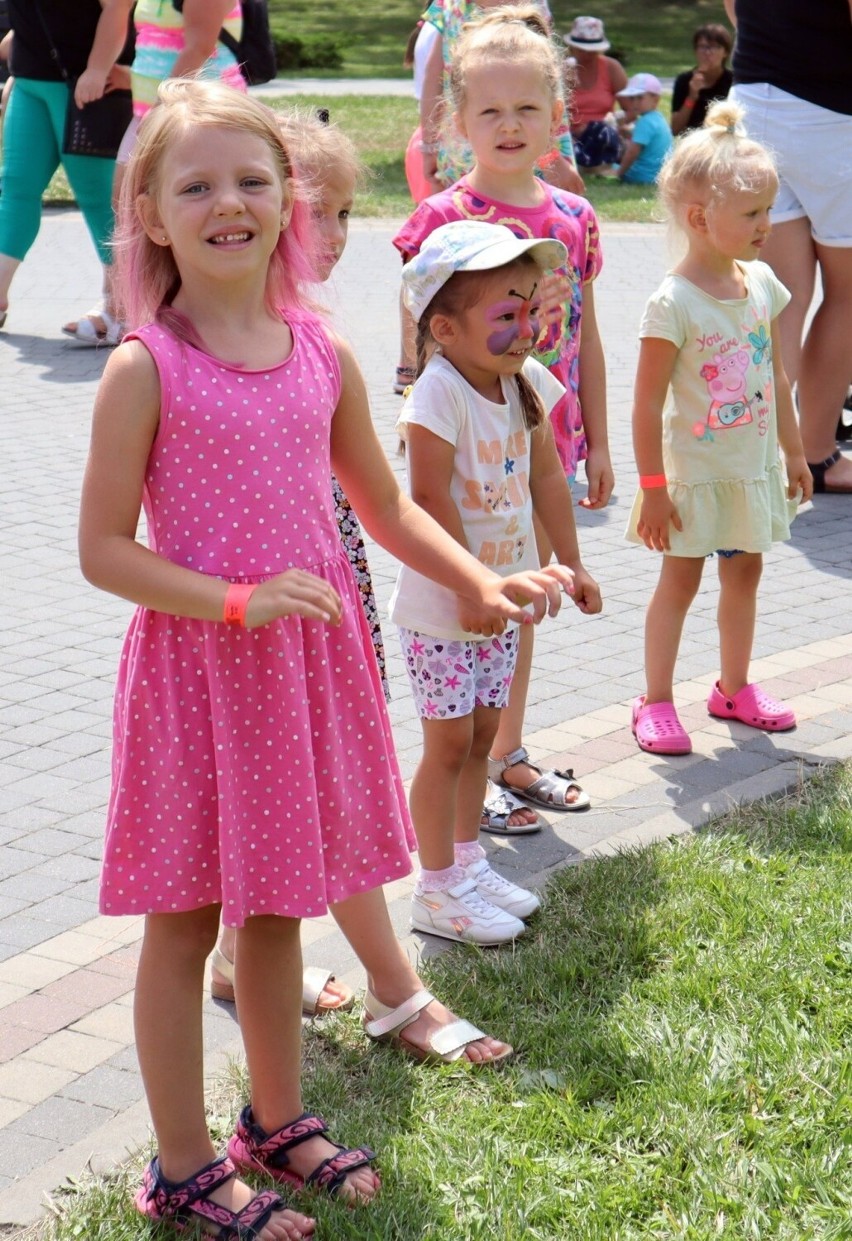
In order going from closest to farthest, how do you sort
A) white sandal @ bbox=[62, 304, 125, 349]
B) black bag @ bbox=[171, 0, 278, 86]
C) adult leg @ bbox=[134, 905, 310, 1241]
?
1. adult leg @ bbox=[134, 905, 310, 1241]
2. black bag @ bbox=[171, 0, 278, 86]
3. white sandal @ bbox=[62, 304, 125, 349]

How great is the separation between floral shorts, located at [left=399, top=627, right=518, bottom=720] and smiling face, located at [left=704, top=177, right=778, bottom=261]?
146cm

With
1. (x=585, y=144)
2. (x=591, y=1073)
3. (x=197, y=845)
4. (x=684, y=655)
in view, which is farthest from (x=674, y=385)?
(x=585, y=144)

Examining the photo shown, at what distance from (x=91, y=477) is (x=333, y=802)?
2.10ft

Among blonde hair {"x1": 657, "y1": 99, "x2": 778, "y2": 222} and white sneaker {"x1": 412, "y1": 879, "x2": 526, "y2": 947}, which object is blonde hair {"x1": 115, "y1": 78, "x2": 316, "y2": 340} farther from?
blonde hair {"x1": 657, "y1": 99, "x2": 778, "y2": 222}

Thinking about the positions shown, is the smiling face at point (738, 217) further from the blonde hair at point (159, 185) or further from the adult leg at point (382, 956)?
the adult leg at point (382, 956)

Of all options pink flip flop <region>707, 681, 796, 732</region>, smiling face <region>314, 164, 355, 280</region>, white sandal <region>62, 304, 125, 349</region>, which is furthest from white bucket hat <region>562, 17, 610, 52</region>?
smiling face <region>314, 164, 355, 280</region>

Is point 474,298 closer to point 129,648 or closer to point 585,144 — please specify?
point 129,648

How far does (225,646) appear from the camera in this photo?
2.58m

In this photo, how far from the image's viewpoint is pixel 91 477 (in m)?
2.52

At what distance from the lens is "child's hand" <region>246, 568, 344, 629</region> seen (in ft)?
7.86

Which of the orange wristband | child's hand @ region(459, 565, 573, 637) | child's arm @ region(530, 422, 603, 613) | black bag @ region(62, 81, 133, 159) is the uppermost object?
the orange wristband

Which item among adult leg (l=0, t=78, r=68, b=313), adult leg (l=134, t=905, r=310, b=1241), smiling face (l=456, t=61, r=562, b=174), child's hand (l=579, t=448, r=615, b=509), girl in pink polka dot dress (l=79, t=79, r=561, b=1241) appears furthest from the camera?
adult leg (l=0, t=78, r=68, b=313)

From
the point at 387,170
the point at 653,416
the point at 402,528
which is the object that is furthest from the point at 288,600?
the point at 387,170

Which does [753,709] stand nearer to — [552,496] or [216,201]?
[552,496]
